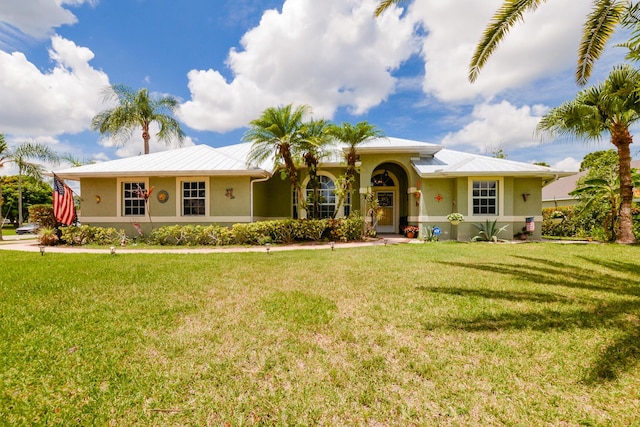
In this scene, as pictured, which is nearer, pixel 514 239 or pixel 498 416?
pixel 498 416

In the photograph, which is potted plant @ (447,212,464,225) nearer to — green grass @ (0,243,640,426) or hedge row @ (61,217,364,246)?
hedge row @ (61,217,364,246)

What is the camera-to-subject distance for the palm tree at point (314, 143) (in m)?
13.6

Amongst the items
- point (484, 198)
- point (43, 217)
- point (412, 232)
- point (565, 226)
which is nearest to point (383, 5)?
point (484, 198)

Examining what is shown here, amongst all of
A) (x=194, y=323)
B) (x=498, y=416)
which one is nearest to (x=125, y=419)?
(x=194, y=323)

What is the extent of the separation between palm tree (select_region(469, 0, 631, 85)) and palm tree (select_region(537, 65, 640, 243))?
19.8 feet

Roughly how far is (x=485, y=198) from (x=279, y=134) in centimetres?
1074

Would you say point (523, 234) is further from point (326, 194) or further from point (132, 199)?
point (132, 199)

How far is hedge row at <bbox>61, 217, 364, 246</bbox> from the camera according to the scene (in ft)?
44.5

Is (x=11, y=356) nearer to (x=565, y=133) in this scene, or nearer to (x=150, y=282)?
(x=150, y=282)

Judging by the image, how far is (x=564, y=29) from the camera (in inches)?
333

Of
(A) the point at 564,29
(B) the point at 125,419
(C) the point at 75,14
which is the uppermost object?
(C) the point at 75,14

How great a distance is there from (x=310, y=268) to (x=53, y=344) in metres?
5.43

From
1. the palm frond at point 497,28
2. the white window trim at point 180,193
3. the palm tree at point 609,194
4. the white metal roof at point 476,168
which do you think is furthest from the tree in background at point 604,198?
the white window trim at point 180,193

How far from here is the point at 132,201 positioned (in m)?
15.3
